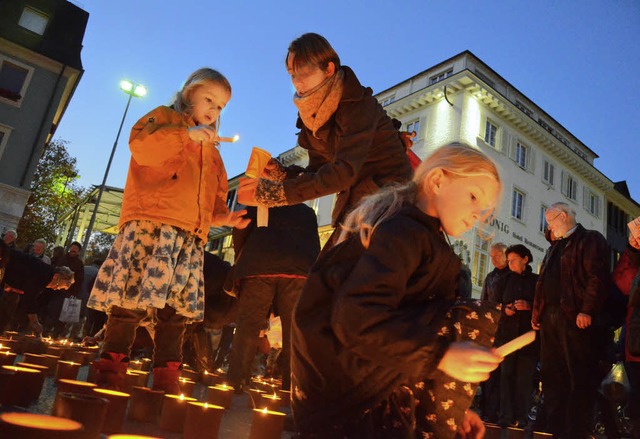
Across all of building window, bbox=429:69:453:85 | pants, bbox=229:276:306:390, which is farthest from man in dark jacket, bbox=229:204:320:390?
building window, bbox=429:69:453:85

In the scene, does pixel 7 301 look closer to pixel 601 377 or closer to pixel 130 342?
pixel 130 342

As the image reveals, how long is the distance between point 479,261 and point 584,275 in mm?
17743

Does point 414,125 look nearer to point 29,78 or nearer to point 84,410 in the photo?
point 29,78

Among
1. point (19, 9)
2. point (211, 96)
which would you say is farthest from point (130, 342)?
point (19, 9)

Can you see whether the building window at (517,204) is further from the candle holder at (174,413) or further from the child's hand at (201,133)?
the candle holder at (174,413)

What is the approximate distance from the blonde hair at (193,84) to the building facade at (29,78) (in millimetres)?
20752

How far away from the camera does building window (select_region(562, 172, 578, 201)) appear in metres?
27.7

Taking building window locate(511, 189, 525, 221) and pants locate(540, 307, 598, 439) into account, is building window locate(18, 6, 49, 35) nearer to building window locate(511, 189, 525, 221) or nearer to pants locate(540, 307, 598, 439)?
building window locate(511, 189, 525, 221)

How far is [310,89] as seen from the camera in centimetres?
245

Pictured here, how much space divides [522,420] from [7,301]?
660 centimetres

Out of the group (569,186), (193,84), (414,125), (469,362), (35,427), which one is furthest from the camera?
(569,186)

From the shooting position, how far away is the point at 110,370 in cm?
264

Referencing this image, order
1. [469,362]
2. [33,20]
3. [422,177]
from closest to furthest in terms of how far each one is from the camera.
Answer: [469,362] < [422,177] < [33,20]

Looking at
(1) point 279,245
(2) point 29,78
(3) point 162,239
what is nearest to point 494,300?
(1) point 279,245
